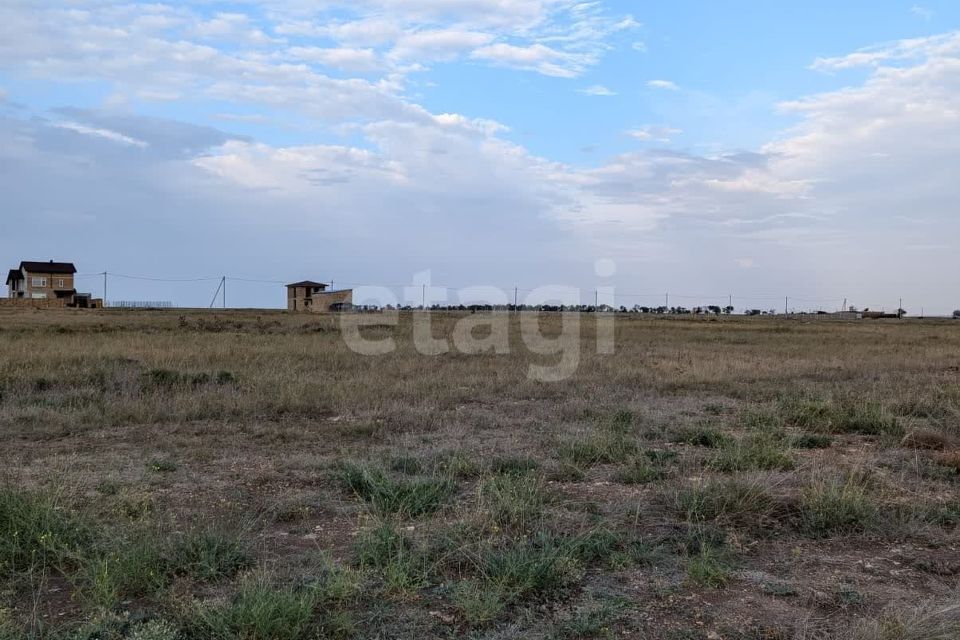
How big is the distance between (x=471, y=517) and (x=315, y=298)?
66573 millimetres

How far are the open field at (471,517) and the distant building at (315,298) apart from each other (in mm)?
51350

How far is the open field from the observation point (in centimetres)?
326

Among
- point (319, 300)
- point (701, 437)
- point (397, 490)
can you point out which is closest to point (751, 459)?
point (701, 437)

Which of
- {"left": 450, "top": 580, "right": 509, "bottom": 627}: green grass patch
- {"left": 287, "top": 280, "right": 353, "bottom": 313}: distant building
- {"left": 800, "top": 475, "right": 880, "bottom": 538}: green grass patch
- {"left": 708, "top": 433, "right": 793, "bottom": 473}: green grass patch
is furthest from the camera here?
{"left": 287, "top": 280, "right": 353, "bottom": 313}: distant building

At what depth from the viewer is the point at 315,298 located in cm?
6856

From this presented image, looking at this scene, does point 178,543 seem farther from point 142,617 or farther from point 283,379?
point 283,379

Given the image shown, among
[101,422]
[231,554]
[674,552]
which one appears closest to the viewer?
[231,554]

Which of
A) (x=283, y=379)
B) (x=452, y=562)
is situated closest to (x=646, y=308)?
(x=283, y=379)

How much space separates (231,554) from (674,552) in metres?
2.81

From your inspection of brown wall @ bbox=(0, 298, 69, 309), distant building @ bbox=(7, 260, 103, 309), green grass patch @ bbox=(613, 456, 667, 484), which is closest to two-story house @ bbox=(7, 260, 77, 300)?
distant building @ bbox=(7, 260, 103, 309)

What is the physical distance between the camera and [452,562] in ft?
12.8

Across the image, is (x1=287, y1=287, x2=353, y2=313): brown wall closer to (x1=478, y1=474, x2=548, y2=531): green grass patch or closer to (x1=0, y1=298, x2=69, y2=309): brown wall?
(x1=0, y1=298, x2=69, y2=309): brown wall

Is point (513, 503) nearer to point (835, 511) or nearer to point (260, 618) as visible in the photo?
point (260, 618)

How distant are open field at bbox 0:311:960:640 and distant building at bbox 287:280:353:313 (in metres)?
51.4
